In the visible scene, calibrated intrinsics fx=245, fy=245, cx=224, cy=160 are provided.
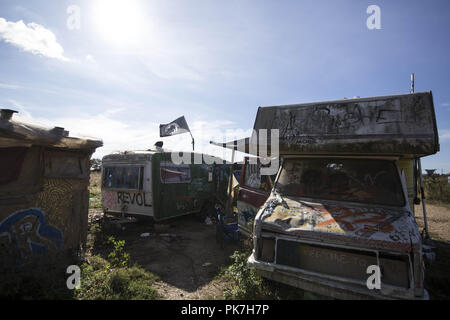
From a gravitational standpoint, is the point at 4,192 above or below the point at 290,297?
above

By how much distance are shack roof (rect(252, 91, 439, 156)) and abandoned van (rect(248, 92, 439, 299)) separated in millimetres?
12

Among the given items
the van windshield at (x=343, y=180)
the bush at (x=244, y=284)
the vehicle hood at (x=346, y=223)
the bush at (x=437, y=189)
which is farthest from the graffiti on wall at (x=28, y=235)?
the bush at (x=437, y=189)

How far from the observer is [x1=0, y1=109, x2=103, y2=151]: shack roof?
3.29 m

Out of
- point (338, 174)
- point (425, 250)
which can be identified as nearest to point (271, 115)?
point (338, 174)

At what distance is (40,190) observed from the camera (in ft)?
13.2

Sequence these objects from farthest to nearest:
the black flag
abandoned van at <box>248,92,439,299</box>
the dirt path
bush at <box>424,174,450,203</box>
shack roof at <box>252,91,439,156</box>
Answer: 1. bush at <box>424,174,450,203</box>
2. the black flag
3. the dirt path
4. shack roof at <box>252,91,439,156</box>
5. abandoned van at <box>248,92,439,299</box>

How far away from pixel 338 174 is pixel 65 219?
192 inches

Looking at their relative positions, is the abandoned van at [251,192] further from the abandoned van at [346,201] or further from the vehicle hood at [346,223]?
the vehicle hood at [346,223]

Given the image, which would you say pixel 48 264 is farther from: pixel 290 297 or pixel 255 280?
pixel 290 297

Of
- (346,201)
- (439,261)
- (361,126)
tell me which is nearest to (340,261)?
(346,201)

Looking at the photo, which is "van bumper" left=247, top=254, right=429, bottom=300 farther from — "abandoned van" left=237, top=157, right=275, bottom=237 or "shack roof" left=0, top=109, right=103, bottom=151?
"shack roof" left=0, top=109, right=103, bottom=151

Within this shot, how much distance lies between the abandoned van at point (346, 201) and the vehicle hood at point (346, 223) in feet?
0.04

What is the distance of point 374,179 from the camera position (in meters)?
3.79

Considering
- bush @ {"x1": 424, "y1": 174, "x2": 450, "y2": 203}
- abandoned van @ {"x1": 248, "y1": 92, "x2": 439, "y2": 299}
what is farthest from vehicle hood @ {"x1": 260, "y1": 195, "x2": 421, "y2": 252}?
bush @ {"x1": 424, "y1": 174, "x2": 450, "y2": 203}
